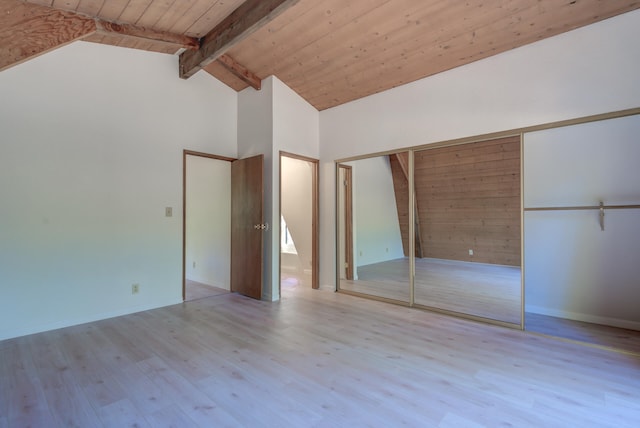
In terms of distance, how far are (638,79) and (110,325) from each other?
5327mm

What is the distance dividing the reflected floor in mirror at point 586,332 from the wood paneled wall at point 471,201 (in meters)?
0.98

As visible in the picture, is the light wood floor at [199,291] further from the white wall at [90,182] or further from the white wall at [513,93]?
the white wall at [513,93]

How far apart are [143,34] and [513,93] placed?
3857 mm

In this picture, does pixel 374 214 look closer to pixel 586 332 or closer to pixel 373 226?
pixel 373 226

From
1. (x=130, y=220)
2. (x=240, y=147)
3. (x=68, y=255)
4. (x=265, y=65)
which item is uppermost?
(x=265, y=65)

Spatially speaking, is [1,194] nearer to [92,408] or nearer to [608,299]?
[92,408]

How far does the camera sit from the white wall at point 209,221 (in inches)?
186

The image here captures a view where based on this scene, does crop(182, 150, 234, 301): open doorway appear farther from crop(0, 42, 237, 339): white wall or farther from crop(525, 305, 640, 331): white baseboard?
crop(525, 305, 640, 331): white baseboard

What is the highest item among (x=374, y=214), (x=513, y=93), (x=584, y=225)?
(x=513, y=93)

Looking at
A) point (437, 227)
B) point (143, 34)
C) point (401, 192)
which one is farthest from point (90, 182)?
point (437, 227)

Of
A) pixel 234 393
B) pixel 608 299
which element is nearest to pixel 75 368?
pixel 234 393

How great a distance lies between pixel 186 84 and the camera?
Result: 4016 millimetres

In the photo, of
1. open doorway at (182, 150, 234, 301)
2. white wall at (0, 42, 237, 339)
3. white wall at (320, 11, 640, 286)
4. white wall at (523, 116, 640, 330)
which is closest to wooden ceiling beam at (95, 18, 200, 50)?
white wall at (0, 42, 237, 339)

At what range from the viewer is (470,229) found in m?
4.72
